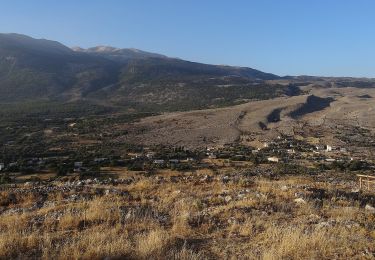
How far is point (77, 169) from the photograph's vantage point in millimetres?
35312

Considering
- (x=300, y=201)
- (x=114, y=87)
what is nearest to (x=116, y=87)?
(x=114, y=87)

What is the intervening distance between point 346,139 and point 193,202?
52599 millimetres

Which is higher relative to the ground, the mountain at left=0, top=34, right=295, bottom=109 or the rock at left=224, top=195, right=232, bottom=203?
the rock at left=224, top=195, right=232, bottom=203

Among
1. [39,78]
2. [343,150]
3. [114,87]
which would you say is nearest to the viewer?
[343,150]

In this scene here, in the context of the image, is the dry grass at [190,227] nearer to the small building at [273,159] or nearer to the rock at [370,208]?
the rock at [370,208]

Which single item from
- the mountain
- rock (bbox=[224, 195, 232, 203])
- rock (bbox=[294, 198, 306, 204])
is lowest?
the mountain

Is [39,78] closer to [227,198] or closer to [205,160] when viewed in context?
[205,160]

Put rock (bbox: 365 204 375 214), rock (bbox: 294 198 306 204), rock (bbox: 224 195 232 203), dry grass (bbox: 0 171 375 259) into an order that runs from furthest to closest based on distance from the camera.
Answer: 1. rock (bbox: 224 195 232 203)
2. rock (bbox: 294 198 306 204)
3. rock (bbox: 365 204 375 214)
4. dry grass (bbox: 0 171 375 259)

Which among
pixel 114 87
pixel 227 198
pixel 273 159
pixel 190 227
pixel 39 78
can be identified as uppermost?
pixel 190 227

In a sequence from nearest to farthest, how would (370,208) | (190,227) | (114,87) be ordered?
(190,227) < (370,208) < (114,87)

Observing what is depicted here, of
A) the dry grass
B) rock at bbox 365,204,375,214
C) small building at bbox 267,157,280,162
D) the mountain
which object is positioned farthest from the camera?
the mountain

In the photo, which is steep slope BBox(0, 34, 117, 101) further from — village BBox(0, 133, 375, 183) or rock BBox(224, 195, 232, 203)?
rock BBox(224, 195, 232, 203)

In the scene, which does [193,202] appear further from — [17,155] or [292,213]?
[17,155]

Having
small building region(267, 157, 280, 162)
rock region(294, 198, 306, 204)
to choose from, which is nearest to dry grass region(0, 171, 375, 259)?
rock region(294, 198, 306, 204)
